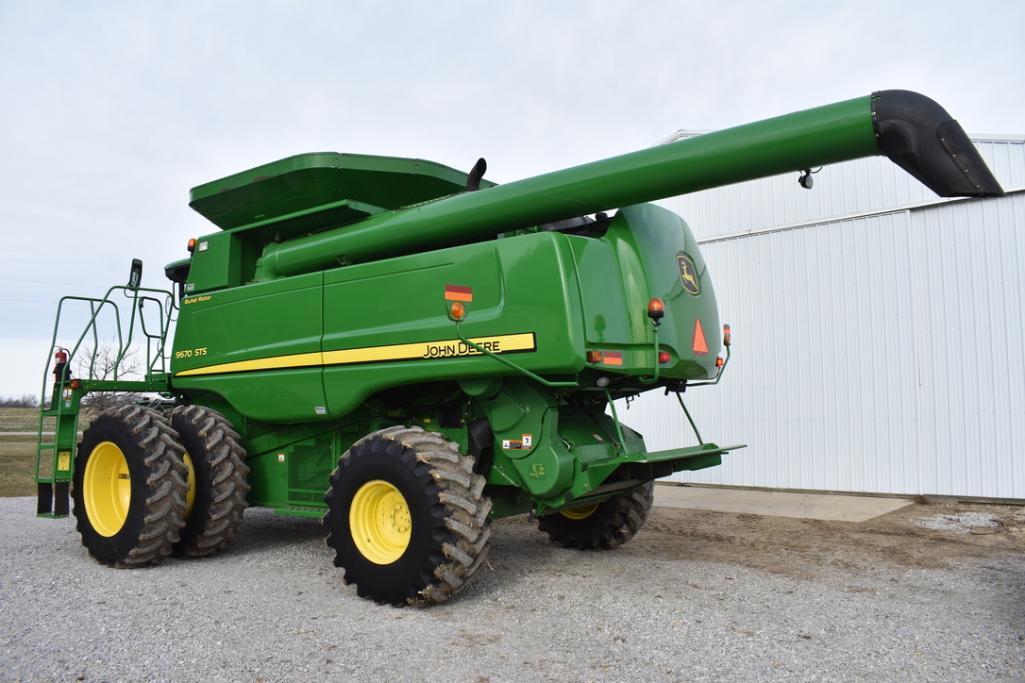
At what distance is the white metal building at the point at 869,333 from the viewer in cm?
947

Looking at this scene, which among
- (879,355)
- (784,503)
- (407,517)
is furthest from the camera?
(879,355)

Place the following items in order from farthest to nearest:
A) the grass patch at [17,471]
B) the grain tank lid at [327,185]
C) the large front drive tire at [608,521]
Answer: the grass patch at [17,471]
the large front drive tire at [608,521]
the grain tank lid at [327,185]

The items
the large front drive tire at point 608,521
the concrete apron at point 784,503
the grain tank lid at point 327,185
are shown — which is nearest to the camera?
the grain tank lid at point 327,185

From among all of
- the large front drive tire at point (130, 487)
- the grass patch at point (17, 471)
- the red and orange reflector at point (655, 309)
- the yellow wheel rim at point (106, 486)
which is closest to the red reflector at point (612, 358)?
the red and orange reflector at point (655, 309)

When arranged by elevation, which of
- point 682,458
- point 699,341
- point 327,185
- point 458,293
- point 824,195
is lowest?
point 682,458

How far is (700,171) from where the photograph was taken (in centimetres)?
470

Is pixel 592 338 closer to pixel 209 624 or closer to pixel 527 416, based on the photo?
pixel 527 416

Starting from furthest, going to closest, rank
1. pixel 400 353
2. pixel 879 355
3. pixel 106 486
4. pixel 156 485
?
pixel 879 355, pixel 106 486, pixel 156 485, pixel 400 353

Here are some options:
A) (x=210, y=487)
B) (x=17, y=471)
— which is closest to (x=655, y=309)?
(x=210, y=487)

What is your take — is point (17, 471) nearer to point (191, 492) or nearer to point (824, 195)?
point (191, 492)

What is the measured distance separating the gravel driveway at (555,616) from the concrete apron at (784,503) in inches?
64.9

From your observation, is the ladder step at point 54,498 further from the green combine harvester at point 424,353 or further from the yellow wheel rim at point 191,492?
the yellow wheel rim at point 191,492

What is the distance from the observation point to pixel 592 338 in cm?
498

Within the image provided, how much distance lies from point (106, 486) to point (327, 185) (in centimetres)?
331
